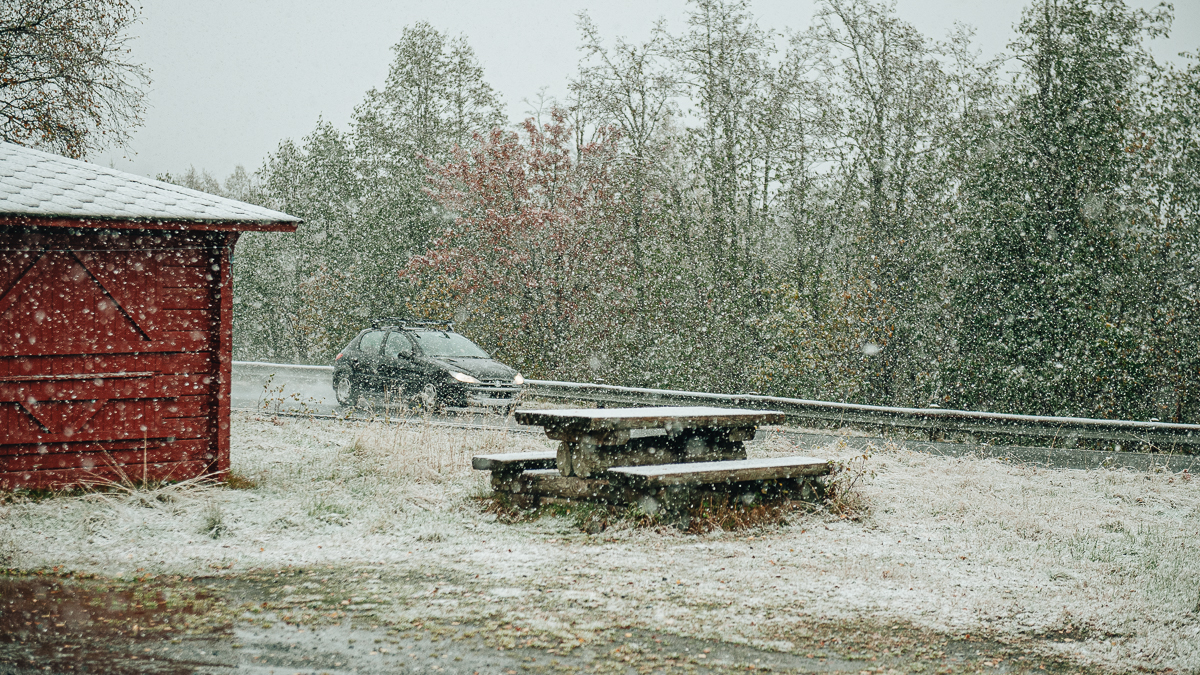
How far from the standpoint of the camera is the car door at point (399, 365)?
1666 cm

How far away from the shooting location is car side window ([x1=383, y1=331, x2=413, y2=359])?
674 inches

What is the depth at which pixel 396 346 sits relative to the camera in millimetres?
17328

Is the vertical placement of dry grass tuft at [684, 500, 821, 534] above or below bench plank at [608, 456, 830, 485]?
below

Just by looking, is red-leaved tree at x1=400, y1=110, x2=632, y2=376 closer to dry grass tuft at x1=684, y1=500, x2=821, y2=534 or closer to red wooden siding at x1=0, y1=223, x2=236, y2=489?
red wooden siding at x1=0, y1=223, x2=236, y2=489

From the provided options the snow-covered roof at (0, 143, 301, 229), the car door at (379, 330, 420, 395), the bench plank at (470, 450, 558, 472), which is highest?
the snow-covered roof at (0, 143, 301, 229)

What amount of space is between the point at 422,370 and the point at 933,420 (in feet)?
26.6

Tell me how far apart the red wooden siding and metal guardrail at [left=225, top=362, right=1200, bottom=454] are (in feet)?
26.3

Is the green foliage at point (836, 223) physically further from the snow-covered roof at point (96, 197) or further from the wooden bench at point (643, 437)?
the snow-covered roof at point (96, 197)

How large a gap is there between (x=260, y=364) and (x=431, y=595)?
19308mm

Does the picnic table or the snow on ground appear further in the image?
the picnic table

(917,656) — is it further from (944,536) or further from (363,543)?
(363,543)

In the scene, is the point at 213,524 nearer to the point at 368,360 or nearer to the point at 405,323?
the point at 368,360

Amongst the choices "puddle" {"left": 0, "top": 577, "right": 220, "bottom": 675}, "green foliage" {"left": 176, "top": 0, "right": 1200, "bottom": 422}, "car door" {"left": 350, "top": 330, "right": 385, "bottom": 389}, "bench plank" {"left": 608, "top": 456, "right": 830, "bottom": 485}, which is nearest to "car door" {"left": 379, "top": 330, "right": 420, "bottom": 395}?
"car door" {"left": 350, "top": 330, "right": 385, "bottom": 389}

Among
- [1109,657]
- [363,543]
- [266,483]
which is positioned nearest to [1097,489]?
[1109,657]
